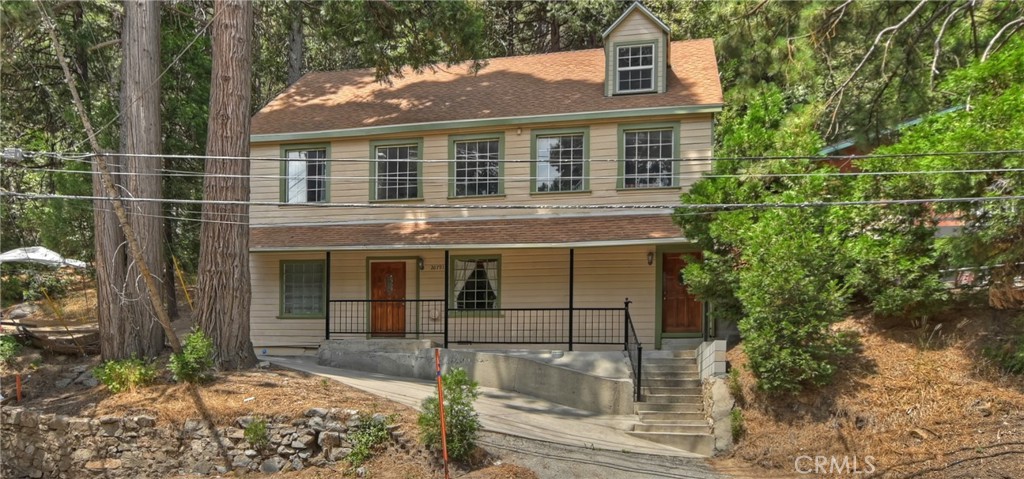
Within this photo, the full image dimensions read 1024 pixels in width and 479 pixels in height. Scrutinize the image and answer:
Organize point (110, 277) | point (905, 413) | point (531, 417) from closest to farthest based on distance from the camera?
point (905, 413)
point (531, 417)
point (110, 277)

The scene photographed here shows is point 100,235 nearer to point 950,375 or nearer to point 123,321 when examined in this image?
point 123,321

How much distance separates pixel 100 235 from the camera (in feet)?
47.7

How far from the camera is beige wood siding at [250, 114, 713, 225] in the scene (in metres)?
15.6

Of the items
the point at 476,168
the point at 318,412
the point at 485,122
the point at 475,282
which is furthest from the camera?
the point at 475,282

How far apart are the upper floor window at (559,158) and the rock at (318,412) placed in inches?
281

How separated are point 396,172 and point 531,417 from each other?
24.0 ft

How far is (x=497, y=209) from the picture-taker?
48.8 feet

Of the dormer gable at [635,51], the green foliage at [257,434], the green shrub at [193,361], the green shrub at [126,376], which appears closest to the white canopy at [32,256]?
the green shrub at [126,376]

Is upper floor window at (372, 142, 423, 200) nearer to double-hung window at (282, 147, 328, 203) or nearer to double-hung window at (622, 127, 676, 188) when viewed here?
double-hung window at (282, 147, 328, 203)

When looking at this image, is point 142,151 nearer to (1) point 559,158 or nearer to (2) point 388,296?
(2) point 388,296

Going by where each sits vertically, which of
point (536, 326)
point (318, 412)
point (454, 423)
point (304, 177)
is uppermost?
point (304, 177)

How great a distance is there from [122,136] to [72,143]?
8.16 metres

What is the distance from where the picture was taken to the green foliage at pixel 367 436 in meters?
10.8

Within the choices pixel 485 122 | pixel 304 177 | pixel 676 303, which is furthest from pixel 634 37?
pixel 304 177
